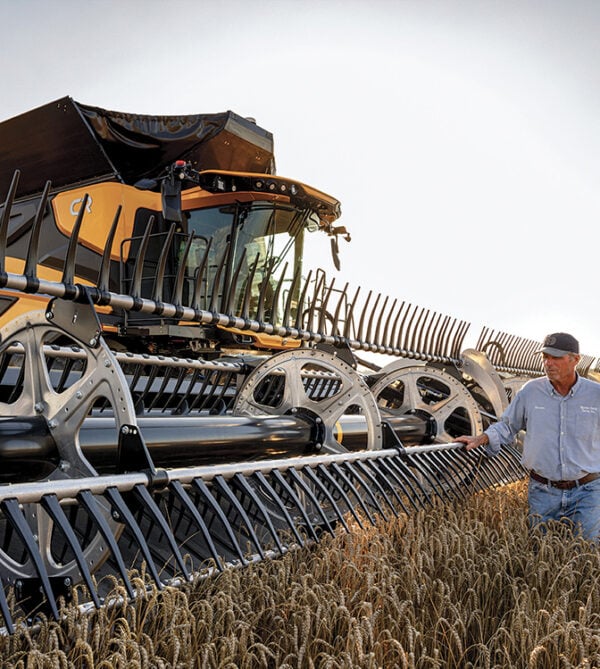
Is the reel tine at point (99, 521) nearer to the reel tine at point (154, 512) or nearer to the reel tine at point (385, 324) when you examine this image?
the reel tine at point (154, 512)

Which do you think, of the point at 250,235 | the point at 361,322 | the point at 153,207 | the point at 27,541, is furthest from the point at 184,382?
the point at 27,541

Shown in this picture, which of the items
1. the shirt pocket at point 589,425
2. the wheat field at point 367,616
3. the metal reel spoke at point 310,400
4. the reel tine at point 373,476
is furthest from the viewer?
the shirt pocket at point 589,425

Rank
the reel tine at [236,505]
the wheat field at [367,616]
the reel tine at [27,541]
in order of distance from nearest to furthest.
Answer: the reel tine at [27,541] < the wheat field at [367,616] < the reel tine at [236,505]

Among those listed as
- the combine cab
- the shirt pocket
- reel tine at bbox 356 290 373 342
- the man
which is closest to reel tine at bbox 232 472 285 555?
reel tine at bbox 356 290 373 342

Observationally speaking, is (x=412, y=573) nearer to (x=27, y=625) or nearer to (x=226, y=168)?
(x=27, y=625)

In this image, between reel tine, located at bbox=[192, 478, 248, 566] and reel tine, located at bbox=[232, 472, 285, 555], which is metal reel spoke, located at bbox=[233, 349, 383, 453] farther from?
reel tine, located at bbox=[192, 478, 248, 566]

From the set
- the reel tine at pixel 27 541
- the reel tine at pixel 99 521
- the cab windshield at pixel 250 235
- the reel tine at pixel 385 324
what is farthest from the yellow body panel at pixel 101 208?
the reel tine at pixel 27 541

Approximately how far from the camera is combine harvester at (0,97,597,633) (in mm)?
2428

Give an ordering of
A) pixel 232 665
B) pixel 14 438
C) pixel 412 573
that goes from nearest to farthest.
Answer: pixel 232 665 < pixel 14 438 < pixel 412 573

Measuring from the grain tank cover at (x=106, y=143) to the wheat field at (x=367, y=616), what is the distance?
4.40 m

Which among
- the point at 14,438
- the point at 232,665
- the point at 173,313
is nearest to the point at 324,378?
the point at 173,313

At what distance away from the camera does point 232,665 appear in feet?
6.15

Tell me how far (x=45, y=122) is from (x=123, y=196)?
37.0 inches

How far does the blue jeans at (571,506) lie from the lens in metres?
4.11
